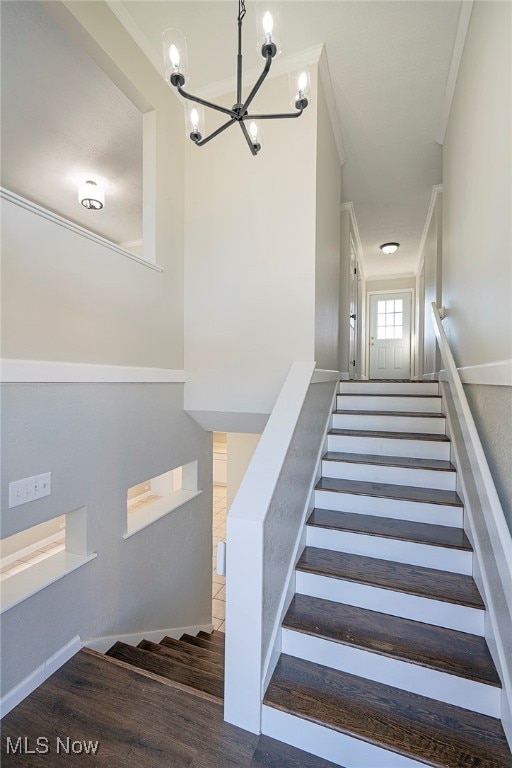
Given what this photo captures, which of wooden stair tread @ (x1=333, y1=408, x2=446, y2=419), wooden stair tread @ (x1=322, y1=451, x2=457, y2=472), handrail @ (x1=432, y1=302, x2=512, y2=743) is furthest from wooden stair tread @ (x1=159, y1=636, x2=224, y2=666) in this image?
wooden stair tread @ (x1=333, y1=408, x2=446, y2=419)

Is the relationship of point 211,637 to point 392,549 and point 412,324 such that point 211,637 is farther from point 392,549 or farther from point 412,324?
point 412,324

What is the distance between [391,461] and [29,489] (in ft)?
6.47

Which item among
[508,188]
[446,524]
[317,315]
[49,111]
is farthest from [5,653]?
[49,111]

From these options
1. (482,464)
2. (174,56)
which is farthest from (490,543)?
(174,56)

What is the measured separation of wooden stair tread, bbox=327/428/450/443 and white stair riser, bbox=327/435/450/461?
0.08 ft

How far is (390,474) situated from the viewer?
211 cm

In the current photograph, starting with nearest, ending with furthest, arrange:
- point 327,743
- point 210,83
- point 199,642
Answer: point 327,743 → point 210,83 → point 199,642

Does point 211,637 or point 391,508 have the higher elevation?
point 391,508

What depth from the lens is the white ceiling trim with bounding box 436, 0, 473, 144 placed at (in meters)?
1.99

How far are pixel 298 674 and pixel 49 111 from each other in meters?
3.80

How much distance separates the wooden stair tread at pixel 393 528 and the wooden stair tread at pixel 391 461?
0.33m

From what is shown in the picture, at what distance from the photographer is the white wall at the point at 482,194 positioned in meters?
1.39

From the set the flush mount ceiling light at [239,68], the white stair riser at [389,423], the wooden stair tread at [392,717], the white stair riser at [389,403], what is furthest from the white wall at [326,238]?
the wooden stair tread at [392,717]

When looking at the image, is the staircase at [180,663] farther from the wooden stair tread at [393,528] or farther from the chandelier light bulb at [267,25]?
the chandelier light bulb at [267,25]
